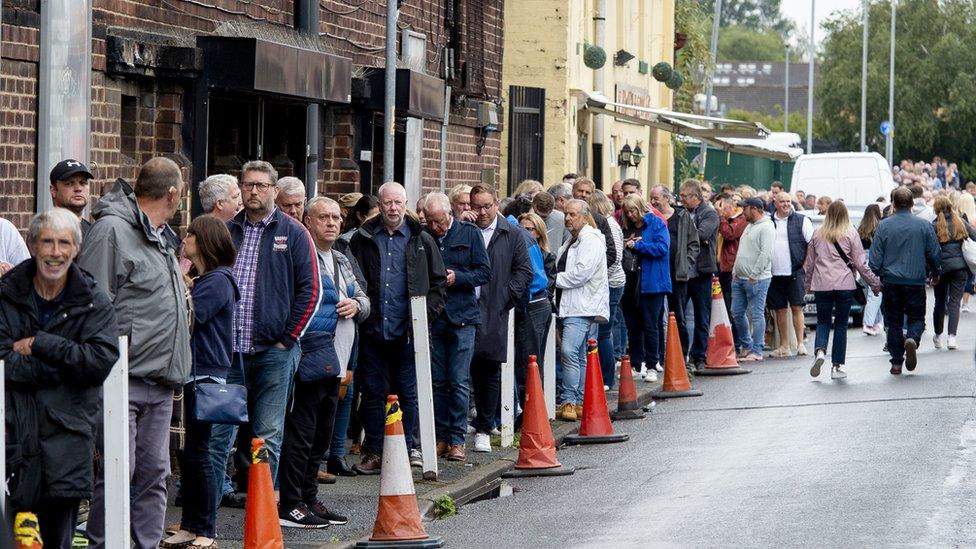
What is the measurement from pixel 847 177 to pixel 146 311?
25118mm

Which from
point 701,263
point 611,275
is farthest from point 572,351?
point 701,263

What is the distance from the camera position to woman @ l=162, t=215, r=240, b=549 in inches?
322

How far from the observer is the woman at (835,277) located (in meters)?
17.1

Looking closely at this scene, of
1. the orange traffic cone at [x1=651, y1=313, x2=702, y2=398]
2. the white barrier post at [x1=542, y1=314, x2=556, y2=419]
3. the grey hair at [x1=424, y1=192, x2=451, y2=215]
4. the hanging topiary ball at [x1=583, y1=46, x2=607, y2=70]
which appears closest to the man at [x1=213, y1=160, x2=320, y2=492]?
the grey hair at [x1=424, y1=192, x2=451, y2=215]

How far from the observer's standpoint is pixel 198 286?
821cm

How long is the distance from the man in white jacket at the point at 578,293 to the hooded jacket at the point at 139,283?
6979 mm

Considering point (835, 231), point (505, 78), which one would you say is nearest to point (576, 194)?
point (835, 231)

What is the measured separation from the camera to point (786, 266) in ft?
65.3

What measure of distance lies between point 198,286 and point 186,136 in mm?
4389

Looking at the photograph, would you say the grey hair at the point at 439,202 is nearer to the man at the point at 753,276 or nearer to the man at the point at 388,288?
the man at the point at 388,288

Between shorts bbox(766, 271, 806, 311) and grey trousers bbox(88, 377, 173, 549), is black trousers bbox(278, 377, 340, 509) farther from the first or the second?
shorts bbox(766, 271, 806, 311)

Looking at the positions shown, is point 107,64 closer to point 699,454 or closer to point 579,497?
point 579,497

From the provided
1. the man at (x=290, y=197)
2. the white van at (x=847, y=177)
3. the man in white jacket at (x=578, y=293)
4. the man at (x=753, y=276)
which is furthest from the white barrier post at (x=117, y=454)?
the white van at (x=847, y=177)

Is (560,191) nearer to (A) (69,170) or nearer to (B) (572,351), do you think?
(B) (572,351)
